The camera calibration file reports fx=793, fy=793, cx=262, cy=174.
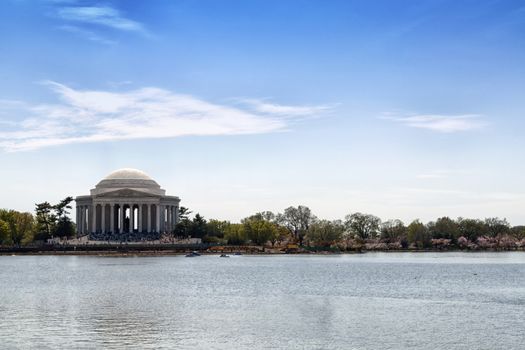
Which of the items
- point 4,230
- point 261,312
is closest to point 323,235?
point 4,230

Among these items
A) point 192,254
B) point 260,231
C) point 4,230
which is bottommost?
point 192,254

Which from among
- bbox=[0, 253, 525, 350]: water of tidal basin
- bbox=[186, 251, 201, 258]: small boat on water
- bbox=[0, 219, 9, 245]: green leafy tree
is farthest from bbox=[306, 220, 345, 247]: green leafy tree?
bbox=[0, 253, 525, 350]: water of tidal basin

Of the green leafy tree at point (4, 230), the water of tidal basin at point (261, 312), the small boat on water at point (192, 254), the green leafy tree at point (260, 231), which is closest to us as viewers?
the water of tidal basin at point (261, 312)

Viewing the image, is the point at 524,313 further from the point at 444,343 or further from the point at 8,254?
the point at 8,254

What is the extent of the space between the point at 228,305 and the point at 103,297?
12.3 meters

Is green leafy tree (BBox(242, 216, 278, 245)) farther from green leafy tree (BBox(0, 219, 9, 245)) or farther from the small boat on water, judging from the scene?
green leafy tree (BBox(0, 219, 9, 245))

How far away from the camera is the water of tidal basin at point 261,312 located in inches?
1692

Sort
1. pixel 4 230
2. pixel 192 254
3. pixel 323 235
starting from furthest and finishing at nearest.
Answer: pixel 323 235 < pixel 4 230 < pixel 192 254

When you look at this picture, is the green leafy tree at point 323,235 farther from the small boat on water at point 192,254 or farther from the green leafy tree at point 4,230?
the green leafy tree at point 4,230

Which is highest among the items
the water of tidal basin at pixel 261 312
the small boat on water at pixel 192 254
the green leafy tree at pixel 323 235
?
the green leafy tree at pixel 323 235

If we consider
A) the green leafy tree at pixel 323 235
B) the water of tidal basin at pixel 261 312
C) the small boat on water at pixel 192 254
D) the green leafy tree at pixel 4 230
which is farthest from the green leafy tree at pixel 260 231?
the water of tidal basin at pixel 261 312

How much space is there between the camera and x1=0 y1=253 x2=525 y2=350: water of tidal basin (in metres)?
43.0

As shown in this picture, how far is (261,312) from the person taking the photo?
2168 inches

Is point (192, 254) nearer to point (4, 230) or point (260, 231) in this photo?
point (260, 231)
